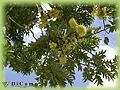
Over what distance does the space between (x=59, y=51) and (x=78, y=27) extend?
0.22 meters

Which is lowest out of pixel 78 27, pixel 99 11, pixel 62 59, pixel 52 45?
pixel 62 59

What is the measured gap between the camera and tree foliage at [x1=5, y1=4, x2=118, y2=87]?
8.52ft

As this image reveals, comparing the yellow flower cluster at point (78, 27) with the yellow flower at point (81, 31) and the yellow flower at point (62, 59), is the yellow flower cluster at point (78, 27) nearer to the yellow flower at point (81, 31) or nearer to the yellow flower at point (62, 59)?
the yellow flower at point (81, 31)

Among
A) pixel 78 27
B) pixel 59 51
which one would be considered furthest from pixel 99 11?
pixel 59 51

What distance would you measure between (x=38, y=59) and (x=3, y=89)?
0.39 metres

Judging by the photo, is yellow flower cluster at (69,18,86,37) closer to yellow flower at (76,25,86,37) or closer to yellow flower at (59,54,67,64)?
yellow flower at (76,25,86,37)

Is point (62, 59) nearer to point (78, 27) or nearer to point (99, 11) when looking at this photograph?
point (78, 27)

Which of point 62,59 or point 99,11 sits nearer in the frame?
point 62,59

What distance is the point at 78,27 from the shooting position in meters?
2.65

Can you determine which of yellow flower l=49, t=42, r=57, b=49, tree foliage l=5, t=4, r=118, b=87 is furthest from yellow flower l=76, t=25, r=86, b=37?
yellow flower l=49, t=42, r=57, b=49

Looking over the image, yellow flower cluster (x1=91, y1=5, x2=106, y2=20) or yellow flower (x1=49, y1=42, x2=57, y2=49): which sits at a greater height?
yellow flower cluster (x1=91, y1=5, x2=106, y2=20)

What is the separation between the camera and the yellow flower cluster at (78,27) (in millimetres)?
2611

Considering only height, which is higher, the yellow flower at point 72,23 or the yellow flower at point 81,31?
the yellow flower at point 72,23

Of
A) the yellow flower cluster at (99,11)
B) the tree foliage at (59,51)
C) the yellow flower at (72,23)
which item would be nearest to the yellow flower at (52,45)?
the tree foliage at (59,51)
